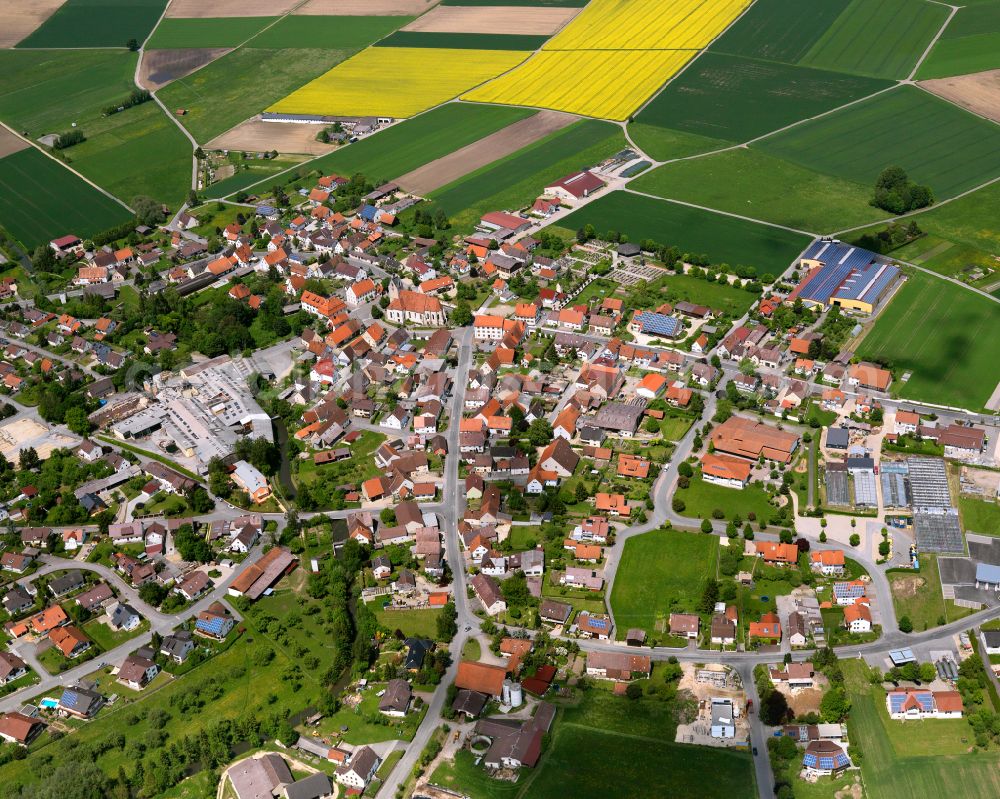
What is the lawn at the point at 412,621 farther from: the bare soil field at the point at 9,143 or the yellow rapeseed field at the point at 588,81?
the bare soil field at the point at 9,143

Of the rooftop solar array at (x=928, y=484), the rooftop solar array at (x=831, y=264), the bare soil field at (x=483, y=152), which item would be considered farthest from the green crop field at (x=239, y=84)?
the rooftop solar array at (x=928, y=484)

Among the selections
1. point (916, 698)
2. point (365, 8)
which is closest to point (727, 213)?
point (916, 698)

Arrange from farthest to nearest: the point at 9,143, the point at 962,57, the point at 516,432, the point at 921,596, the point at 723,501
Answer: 1. the point at 9,143
2. the point at 962,57
3. the point at 516,432
4. the point at 723,501
5. the point at 921,596

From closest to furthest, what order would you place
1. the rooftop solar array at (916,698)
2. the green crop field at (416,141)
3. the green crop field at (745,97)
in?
the rooftop solar array at (916,698) → the green crop field at (416,141) → the green crop field at (745,97)

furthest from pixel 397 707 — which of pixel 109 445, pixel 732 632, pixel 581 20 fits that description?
pixel 581 20

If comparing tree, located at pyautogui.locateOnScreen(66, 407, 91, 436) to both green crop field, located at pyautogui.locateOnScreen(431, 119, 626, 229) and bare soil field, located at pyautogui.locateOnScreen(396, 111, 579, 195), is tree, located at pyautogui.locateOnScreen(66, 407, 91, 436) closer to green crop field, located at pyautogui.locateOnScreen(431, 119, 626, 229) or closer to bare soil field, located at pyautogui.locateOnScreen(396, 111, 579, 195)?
green crop field, located at pyautogui.locateOnScreen(431, 119, 626, 229)

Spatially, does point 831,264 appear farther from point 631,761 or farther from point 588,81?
point 631,761

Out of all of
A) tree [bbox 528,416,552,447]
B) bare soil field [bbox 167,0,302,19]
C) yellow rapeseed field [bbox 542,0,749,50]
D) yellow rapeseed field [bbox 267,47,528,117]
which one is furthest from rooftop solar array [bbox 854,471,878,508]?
bare soil field [bbox 167,0,302,19]
